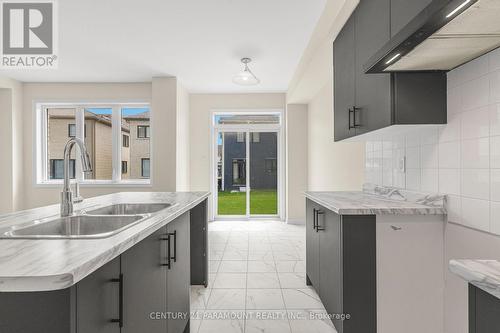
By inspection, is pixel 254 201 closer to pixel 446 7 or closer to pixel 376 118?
pixel 376 118

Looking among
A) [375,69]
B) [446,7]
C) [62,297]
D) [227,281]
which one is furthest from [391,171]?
[62,297]

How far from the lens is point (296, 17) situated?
2.95 m

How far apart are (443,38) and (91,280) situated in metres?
1.56

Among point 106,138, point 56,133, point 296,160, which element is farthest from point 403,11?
point 56,133

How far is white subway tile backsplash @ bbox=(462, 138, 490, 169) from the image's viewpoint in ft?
4.53

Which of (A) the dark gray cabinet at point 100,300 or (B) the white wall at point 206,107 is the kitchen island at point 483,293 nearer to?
(A) the dark gray cabinet at point 100,300

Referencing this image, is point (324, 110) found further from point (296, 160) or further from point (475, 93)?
point (475, 93)

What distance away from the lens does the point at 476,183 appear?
144 cm

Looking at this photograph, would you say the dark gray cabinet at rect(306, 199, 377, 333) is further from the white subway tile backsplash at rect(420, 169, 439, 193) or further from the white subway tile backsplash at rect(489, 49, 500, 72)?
the white subway tile backsplash at rect(489, 49, 500, 72)

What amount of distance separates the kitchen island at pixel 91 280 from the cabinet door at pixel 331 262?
0.97 meters

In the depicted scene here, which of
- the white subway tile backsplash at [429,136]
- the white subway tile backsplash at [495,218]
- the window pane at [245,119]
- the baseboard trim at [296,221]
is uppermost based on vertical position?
the window pane at [245,119]

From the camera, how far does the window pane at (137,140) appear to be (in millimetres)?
5344

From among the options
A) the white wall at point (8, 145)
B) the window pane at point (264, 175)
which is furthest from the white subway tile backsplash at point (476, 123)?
the white wall at point (8, 145)

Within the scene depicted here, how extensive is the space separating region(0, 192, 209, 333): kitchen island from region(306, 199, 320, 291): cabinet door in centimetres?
120
